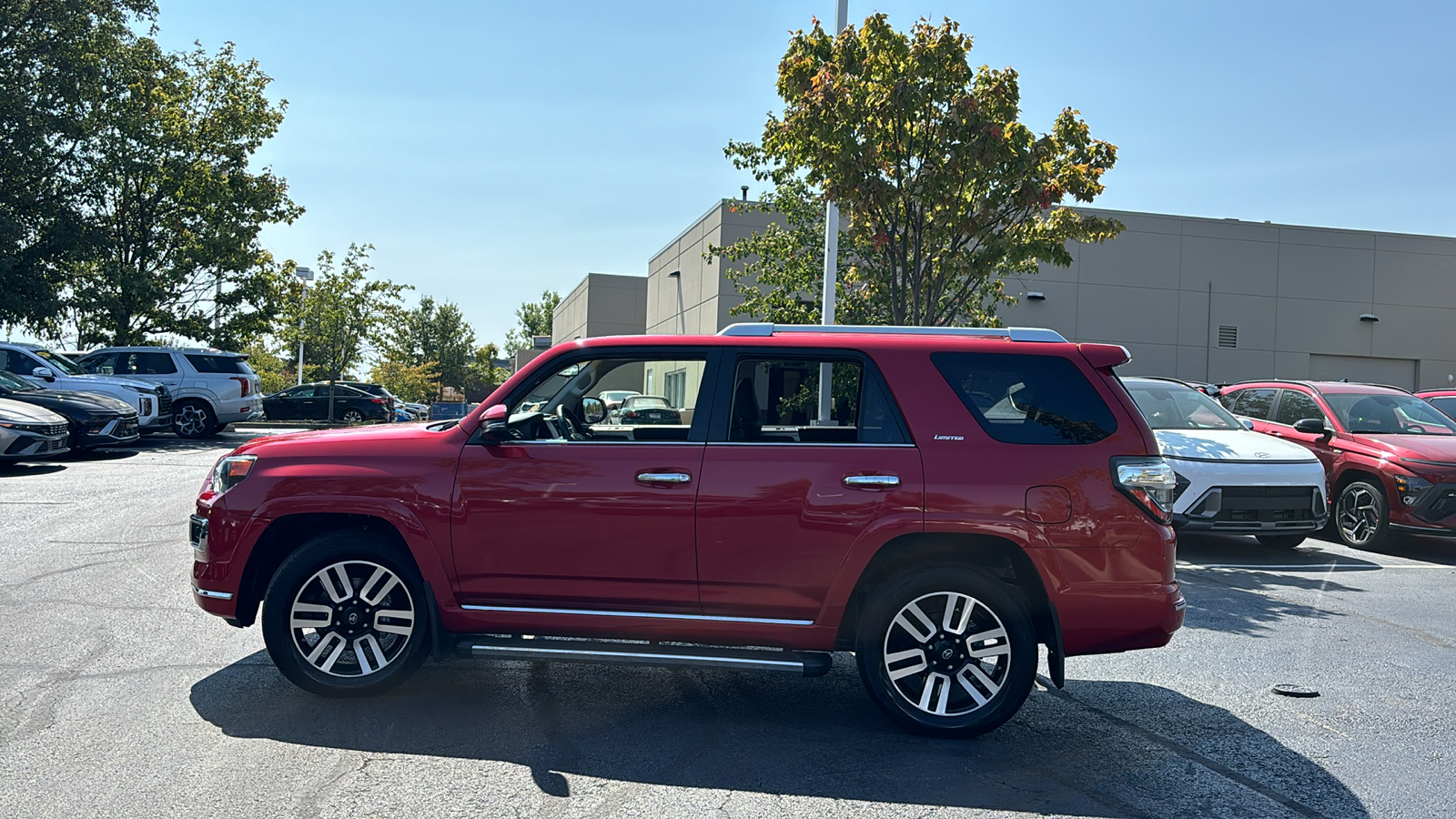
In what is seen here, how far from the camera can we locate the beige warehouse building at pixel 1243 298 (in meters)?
32.3

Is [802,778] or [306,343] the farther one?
[306,343]

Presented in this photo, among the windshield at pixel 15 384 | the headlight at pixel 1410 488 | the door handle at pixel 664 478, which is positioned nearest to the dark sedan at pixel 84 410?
the windshield at pixel 15 384

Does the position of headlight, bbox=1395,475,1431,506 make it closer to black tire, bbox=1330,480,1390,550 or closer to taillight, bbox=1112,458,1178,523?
black tire, bbox=1330,480,1390,550

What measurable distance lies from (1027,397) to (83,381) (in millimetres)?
20138

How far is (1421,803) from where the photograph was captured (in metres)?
4.27

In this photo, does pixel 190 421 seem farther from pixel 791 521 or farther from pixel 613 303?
pixel 613 303

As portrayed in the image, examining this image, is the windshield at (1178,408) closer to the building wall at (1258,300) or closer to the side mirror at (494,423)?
the side mirror at (494,423)

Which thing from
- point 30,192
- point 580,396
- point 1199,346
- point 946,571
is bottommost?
point 946,571

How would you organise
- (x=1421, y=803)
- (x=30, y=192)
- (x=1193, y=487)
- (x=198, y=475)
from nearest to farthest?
(x=1421, y=803), (x=1193, y=487), (x=198, y=475), (x=30, y=192)

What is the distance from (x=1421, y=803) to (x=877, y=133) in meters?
9.48

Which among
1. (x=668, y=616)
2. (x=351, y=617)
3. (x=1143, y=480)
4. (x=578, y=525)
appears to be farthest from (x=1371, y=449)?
(x=351, y=617)

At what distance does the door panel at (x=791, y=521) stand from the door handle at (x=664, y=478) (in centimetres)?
8

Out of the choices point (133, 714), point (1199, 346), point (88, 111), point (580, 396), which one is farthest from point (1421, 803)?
point (88, 111)

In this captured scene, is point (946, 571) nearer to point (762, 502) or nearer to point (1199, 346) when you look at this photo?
point (762, 502)
